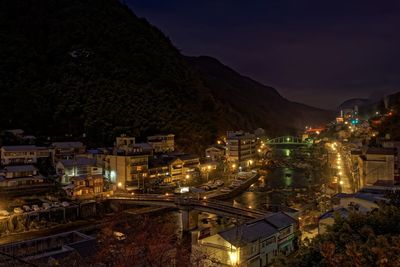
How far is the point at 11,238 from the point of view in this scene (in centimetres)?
1703

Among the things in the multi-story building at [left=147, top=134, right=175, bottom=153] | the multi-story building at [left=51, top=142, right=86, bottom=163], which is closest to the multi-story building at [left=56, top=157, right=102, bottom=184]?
the multi-story building at [left=51, top=142, right=86, bottom=163]

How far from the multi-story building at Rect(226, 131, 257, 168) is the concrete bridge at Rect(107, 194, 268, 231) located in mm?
17168

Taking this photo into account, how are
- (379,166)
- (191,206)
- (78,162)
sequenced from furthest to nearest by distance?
1. (78,162)
2. (191,206)
3. (379,166)

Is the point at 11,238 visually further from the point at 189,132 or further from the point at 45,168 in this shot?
the point at 189,132

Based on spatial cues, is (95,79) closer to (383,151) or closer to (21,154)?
(21,154)

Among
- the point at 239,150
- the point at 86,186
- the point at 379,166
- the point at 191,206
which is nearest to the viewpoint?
the point at 379,166

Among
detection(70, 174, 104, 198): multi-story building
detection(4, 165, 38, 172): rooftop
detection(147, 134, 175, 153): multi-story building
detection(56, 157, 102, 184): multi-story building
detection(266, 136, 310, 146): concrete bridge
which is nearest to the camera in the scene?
detection(4, 165, 38, 172): rooftop

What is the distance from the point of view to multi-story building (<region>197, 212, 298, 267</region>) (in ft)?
38.9

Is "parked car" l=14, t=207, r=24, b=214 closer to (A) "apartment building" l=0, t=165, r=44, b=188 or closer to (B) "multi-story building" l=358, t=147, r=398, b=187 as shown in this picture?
(A) "apartment building" l=0, t=165, r=44, b=188

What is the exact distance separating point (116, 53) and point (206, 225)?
110ft

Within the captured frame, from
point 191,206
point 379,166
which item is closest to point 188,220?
point 191,206

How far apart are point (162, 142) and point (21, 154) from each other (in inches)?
486

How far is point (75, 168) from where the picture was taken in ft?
80.2

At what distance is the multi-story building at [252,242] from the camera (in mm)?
A: 11867
